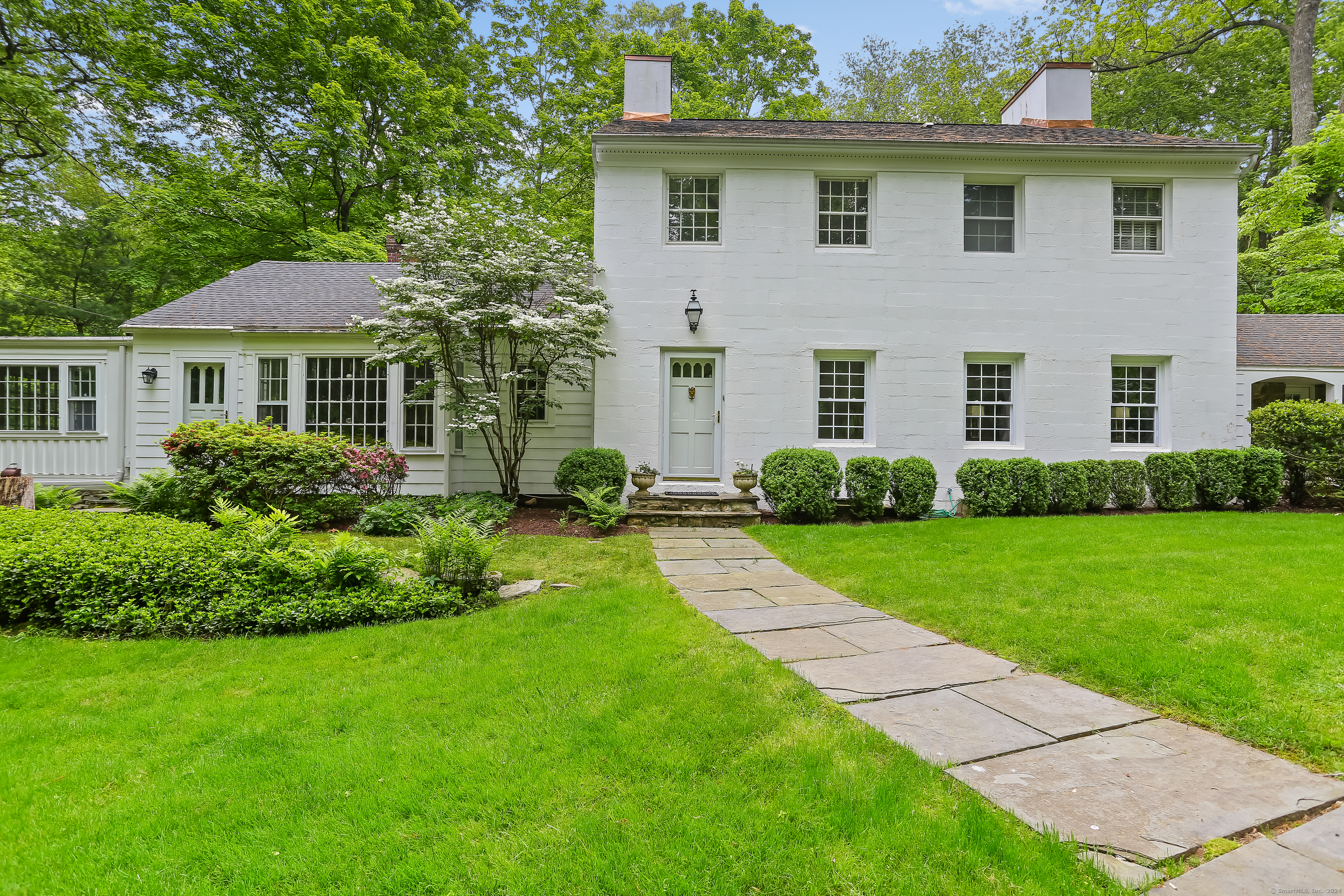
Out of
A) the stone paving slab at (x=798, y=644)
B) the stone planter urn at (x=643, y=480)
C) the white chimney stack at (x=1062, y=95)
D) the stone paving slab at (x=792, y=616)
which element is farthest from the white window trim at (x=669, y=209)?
the stone paving slab at (x=798, y=644)

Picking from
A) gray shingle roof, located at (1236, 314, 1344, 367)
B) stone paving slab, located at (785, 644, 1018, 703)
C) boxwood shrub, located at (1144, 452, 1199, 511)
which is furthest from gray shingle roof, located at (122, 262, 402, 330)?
gray shingle roof, located at (1236, 314, 1344, 367)

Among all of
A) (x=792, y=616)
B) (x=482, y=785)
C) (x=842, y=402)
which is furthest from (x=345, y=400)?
(x=482, y=785)

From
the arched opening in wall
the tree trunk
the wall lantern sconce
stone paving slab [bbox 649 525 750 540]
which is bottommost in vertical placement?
stone paving slab [bbox 649 525 750 540]

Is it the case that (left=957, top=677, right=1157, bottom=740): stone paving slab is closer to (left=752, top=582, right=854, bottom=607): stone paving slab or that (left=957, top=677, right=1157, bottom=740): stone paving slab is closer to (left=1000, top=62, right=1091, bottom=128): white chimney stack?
(left=752, top=582, right=854, bottom=607): stone paving slab

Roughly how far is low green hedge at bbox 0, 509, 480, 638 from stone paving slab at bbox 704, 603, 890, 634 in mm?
2296

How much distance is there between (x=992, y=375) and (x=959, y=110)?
53.6 ft

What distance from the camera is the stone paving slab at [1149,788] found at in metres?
2.11

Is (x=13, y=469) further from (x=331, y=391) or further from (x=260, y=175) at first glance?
(x=260, y=175)

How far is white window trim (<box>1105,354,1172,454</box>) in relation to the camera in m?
10.6

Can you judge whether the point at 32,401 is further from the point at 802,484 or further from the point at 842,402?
the point at 842,402

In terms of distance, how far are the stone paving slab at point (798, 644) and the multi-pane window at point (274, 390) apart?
986cm

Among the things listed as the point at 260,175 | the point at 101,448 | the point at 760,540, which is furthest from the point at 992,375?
the point at 260,175

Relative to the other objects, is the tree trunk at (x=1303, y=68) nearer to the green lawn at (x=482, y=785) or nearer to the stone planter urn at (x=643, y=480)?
the stone planter urn at (x=643, y=480)

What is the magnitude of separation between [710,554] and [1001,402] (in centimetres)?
678
